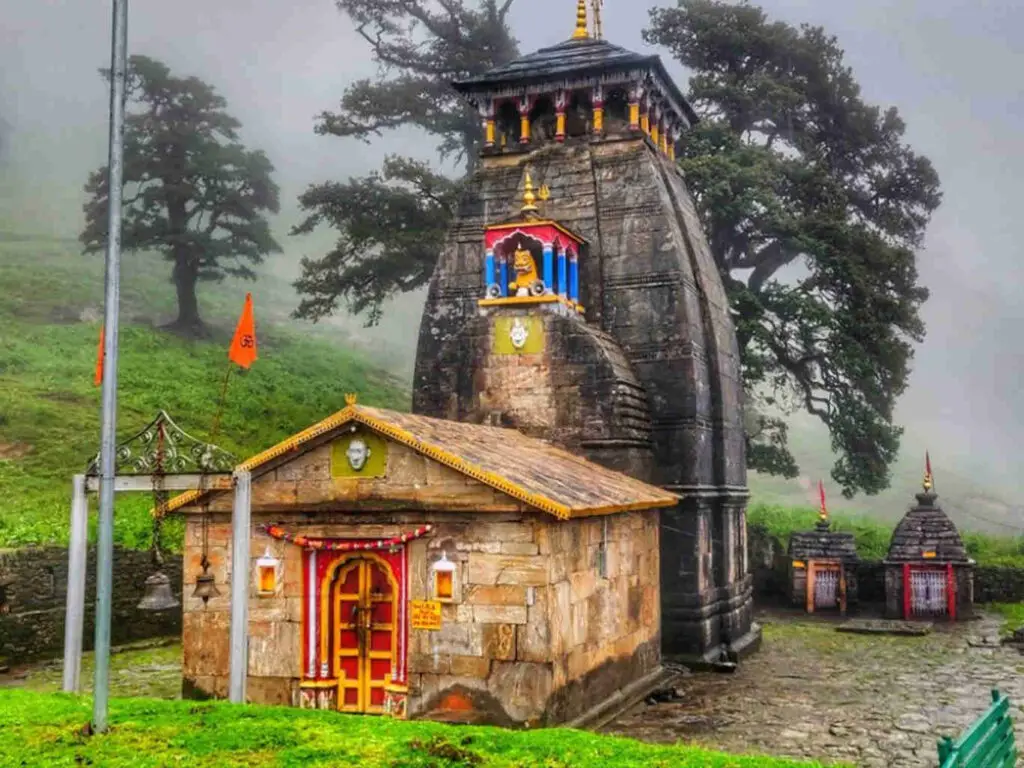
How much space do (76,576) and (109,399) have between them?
8.11ft

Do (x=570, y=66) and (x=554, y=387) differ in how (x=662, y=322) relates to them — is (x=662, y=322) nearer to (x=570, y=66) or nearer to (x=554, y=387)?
(x=554, y=387)

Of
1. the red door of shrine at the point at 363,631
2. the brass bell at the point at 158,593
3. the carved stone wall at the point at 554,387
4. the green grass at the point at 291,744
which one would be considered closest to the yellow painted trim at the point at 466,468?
the red door of shrine at the point at 363,631

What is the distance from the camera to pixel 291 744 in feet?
28.6

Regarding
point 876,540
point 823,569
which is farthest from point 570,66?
point 876,540

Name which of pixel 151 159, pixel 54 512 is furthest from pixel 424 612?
pixel 151 159

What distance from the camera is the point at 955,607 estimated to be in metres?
22.4

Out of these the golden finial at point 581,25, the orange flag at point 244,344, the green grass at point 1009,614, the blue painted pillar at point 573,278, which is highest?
the golden finial at point 581,25

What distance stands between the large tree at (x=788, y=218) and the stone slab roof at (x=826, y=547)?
3.98m

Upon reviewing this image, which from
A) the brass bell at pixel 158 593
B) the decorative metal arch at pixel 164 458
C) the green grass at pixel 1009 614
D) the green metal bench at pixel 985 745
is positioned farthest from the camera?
the green grass at pixel 1009 614

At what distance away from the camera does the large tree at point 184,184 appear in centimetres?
3719

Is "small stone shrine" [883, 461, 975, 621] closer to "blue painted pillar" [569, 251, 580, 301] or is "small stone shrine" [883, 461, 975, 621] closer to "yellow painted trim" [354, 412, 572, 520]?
"blue painted pillar" [569, 251, 580, 301]

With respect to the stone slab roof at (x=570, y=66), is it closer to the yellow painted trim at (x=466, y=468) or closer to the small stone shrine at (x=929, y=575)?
the yellow painted trim at (x=466, y=468)

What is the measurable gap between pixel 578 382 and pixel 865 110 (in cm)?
1939

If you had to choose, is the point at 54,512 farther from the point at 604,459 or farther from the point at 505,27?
the point at 505,27
